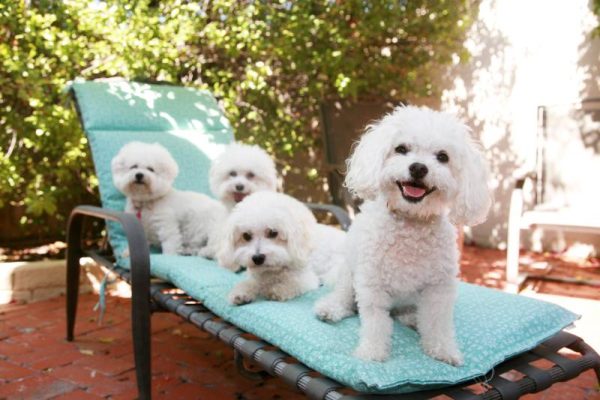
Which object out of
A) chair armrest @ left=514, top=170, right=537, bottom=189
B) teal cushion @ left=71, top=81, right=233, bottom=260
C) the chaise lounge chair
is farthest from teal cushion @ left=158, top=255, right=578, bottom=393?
chair armrest @ left=514, top=170, right=537, bottom=189

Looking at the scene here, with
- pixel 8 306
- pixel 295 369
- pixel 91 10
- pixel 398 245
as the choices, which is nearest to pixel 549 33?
pixel 91 10

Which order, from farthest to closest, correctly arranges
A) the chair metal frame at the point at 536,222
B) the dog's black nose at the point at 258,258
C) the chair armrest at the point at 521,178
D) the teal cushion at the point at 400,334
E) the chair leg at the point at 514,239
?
1. the chair armrest at the point at 521,178
2. the chair leg at the point at 514,239
3. the chair metal frame at the point at 536,222
4. the dog's black nose at the point at 258,258
5. the teal cushion at the point at 400,334

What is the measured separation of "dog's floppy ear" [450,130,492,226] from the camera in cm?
167

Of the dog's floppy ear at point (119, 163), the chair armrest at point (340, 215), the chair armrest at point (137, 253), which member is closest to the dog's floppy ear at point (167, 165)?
the dog's floppy ear at point (119, 163)

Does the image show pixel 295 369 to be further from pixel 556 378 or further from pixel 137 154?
pixel 137 154

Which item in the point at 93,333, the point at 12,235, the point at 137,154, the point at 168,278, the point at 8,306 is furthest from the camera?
the point at 12,235

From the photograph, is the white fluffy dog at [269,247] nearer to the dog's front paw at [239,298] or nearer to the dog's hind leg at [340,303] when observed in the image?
the dog's front paw at [239,298]

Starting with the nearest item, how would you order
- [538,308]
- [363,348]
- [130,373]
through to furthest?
[363,348] < [538,308] < [130,373]

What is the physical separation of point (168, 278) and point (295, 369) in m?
1.04

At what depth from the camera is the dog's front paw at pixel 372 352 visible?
1598 millimetres

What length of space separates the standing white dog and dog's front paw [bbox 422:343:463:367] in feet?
2.27

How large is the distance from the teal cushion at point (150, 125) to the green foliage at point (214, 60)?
36 centimetres

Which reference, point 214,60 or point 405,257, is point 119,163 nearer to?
point 405,257

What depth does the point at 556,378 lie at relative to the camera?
1685 millimetres
